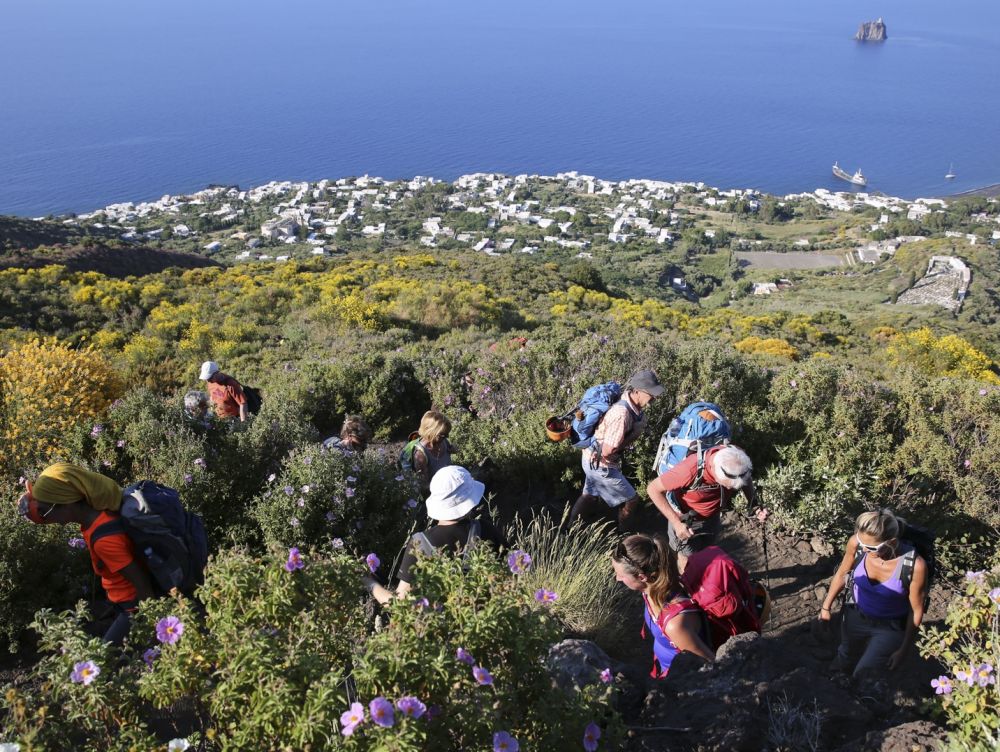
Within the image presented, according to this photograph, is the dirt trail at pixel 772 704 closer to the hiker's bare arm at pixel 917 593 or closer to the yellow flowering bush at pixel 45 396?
the hiker's bare arm at pixel 917 593

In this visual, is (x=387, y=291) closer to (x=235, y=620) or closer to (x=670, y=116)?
(x=235, y=620)

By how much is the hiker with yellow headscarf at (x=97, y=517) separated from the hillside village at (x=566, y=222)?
146ft

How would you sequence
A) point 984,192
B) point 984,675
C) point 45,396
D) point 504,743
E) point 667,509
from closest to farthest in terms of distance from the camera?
point 504,743 → point 984,675 → point 667,509 → point 45,396 → point 984,192

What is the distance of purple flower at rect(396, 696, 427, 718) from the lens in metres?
1.54

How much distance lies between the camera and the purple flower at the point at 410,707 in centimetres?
154

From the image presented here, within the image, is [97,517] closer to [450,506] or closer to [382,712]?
[450,506]

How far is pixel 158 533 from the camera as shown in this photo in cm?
305

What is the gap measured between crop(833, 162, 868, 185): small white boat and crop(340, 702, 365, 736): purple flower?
3740 inches

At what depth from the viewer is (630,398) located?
13.7 ft

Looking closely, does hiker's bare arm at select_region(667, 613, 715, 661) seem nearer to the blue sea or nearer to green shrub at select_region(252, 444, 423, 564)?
green shrub at select_region(252, 444, 423, 564)

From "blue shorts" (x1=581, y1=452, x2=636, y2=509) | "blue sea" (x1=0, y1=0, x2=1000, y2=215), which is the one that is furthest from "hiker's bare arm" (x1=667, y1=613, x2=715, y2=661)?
"blue sea" (x1=0, y1=0, x2=1000, y2=215)

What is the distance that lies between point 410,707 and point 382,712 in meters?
0.07

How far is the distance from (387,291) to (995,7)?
262 m

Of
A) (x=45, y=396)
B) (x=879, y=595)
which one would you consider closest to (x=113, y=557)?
(x=879, y=595)
